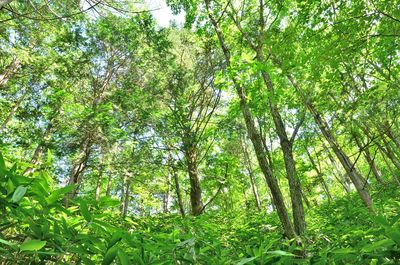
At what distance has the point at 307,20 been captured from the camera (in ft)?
15.1

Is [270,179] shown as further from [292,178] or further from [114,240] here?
[114,240]

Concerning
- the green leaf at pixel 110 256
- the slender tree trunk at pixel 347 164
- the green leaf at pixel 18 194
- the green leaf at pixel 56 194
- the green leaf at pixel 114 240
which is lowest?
the green leaf at pixel 110 256

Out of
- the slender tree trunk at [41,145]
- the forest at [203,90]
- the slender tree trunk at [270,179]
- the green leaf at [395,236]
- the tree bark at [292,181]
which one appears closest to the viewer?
the green leaf at [395,236]

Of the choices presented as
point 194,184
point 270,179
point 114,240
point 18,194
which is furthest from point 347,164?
point 18,194

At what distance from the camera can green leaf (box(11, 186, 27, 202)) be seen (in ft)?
3.06

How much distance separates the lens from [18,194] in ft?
3.15

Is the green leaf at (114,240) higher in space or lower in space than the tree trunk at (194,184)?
lower

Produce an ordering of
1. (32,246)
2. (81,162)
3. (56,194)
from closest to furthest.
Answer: (32,246)
(56,194)
(81,162)

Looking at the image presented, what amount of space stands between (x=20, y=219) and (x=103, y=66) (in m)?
10.2

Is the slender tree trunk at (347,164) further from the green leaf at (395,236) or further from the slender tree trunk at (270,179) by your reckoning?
the green leaf at (395,236)

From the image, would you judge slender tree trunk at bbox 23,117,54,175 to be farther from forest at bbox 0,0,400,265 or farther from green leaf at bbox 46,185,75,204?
green leaf at bbox 46,185,75,204

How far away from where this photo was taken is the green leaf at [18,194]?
3.06 ft

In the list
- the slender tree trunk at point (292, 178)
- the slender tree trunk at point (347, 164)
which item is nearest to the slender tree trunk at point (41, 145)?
the slender tree trunk at point (292, 178)

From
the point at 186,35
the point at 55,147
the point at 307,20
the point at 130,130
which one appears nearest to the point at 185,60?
the point at 186,35
